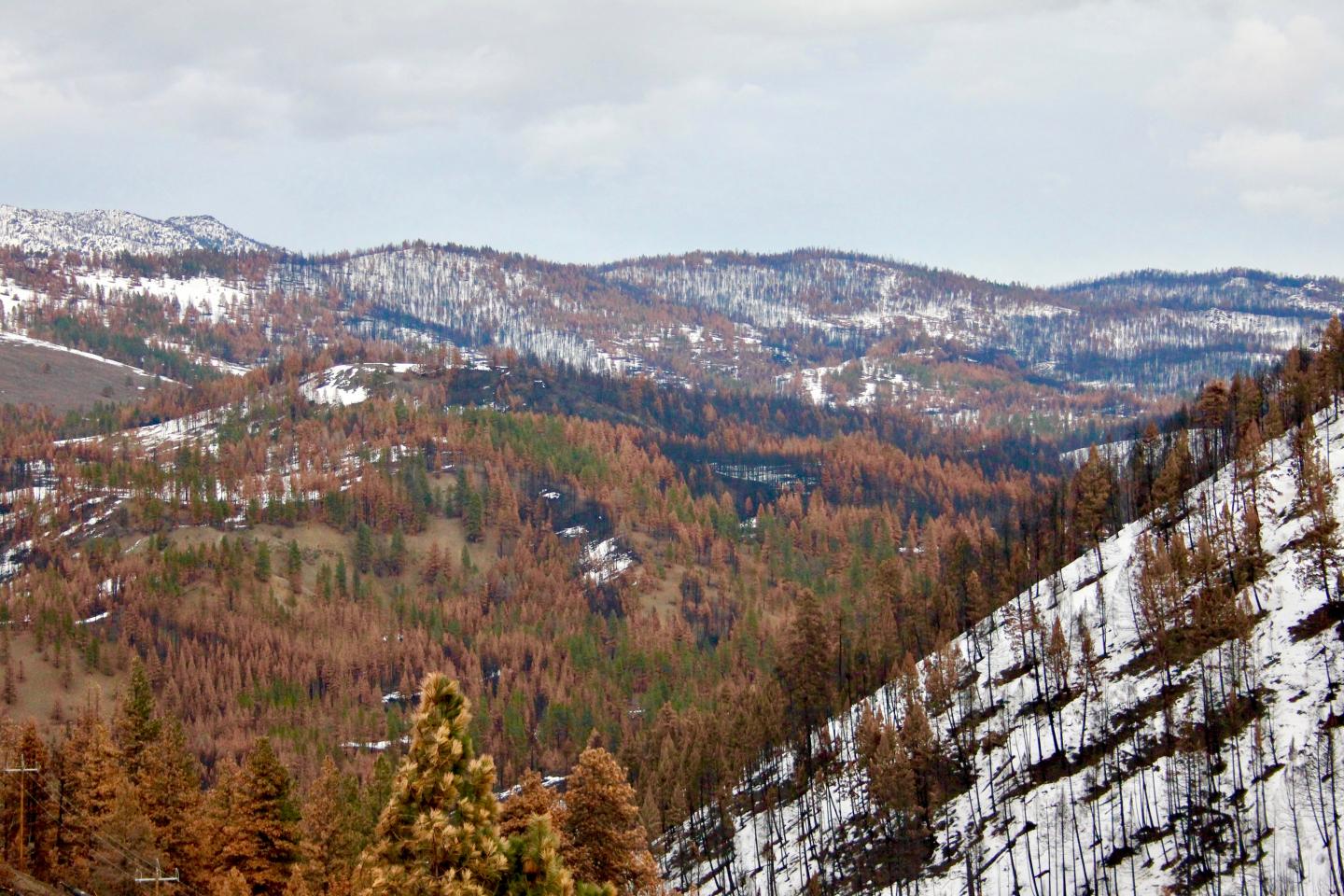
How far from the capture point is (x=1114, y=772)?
104 meters

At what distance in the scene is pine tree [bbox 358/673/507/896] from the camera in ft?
103

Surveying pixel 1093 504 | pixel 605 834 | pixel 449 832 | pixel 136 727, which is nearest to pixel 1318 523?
pixel 1093 504

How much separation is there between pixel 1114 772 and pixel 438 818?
88.7 m

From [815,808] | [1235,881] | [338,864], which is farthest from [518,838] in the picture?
[815,808]

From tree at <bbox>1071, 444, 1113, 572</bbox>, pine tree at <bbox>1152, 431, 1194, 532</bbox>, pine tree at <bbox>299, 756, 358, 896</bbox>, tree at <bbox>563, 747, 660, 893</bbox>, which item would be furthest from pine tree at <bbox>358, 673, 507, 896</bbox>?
pine tree at <bbox>1152, 431, 1194, 532</bbox>

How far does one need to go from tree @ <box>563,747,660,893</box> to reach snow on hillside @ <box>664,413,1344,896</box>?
53.5 metres

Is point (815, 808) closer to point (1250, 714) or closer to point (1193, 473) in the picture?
point (1250, 714)

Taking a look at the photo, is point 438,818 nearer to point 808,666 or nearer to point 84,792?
point 84,792

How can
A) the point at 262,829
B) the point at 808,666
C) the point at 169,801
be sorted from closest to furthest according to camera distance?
the point at 262,829 < the point at 169,801 < the point at 808,666

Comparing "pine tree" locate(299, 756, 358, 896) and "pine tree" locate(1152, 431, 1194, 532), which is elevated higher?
"pine tree" locate(1152, 431, 1194, 532)

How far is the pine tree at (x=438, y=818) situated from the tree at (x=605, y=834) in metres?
22.4

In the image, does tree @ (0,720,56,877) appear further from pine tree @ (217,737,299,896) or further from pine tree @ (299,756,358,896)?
pine tree @ (299,756,358,896)

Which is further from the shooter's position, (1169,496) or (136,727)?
(1169,496)

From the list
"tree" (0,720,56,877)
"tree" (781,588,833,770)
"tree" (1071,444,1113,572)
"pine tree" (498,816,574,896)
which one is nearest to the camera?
"pine tree" (498,816,574,896)
